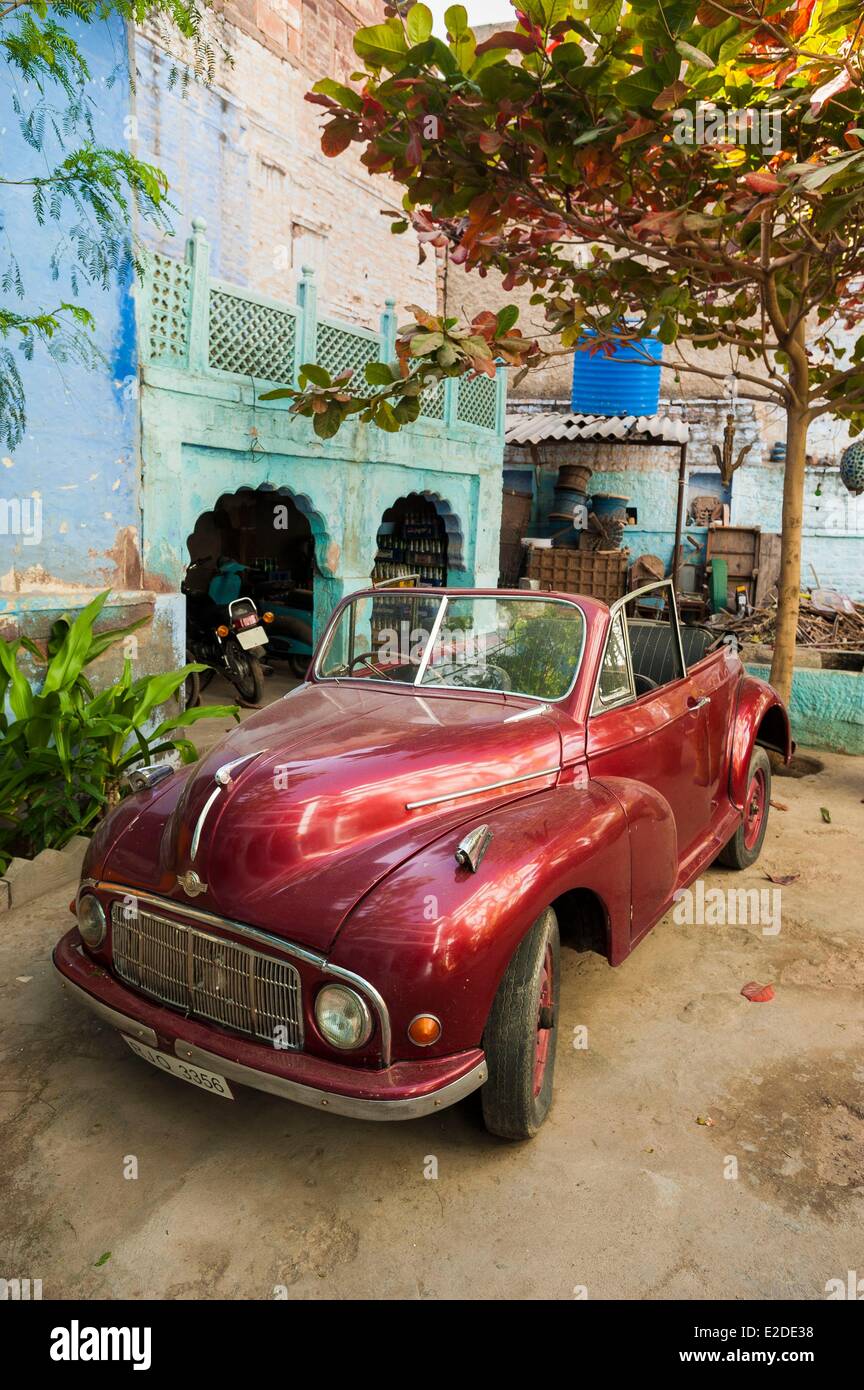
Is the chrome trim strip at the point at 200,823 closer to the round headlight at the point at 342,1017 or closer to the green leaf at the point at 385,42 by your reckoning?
the round headlight at the point at 342,1017

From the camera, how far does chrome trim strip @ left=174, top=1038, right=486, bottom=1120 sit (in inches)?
88.6

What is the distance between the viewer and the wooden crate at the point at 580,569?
13.8 meters

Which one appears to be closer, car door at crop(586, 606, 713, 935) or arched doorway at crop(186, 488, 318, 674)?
car door at crop(586, 606, 713, 935)

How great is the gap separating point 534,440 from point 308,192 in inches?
189

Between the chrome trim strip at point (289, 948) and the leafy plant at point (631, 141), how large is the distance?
3.26 m

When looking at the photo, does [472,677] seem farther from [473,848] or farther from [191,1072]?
[191,1072]

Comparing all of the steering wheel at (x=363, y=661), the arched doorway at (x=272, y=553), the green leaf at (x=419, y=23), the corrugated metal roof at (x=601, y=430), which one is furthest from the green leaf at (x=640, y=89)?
the corrugated metal roof at (x=601, y=430)

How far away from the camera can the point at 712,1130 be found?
2836 mm

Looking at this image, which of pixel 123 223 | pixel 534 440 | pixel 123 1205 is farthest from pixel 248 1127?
pixel 534 440

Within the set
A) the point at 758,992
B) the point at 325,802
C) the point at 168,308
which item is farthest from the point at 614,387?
the point at 325,802

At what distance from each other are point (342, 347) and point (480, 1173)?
7612 mm

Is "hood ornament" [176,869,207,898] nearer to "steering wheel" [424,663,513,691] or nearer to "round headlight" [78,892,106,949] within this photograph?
"round headlight" [78,892,106,949]

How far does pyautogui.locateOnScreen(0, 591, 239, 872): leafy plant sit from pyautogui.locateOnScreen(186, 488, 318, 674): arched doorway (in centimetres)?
531

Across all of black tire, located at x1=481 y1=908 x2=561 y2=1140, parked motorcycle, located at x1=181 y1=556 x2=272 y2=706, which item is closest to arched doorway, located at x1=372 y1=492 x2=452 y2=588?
parked motorcycle, located at x1=181 y1=556 x2=272 y2=706
